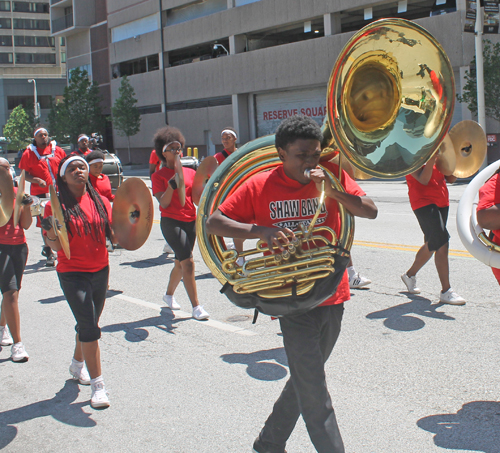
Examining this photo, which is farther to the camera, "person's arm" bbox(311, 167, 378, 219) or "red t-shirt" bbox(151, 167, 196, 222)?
"red t-shirt" bbox(151, 167, 196, 222)

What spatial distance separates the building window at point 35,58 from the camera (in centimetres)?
8969

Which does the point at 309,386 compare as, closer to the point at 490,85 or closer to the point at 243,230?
the point at 243,230

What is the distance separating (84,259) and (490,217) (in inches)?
110

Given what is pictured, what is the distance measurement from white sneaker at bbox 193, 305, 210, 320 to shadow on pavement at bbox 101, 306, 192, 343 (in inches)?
5.0

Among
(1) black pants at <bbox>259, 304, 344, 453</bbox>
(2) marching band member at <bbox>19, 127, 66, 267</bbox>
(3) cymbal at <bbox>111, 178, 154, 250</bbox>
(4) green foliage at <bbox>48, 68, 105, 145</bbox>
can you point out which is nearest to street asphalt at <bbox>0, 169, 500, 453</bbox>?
(1) black pants at <bbox>259, 304, 344, 453</bbox>

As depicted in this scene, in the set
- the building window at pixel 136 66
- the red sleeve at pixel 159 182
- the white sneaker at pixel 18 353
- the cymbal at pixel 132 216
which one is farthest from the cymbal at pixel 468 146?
the building window at pixel 136 66

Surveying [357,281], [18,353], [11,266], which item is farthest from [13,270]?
[357,281]

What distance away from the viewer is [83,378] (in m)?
4.97

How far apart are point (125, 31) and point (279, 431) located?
153 feet

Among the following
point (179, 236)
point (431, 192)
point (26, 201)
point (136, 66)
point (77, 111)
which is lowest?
point (179, 236)

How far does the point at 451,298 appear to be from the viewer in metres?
6.34

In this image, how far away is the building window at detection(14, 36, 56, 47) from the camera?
293ft

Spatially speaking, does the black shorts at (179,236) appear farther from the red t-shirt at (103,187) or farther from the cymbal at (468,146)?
the cymbal at (468,146)

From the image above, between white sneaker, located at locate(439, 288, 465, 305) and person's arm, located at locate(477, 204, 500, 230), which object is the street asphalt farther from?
person's arm, located at locate(477, 204, 500, 230)
